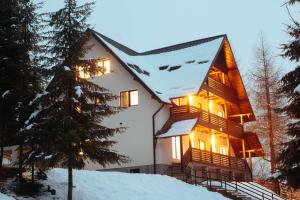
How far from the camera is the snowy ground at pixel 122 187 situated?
20.9 meters

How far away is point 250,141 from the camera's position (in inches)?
1752

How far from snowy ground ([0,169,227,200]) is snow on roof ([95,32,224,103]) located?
8982 mm

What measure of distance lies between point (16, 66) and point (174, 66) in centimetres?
2325

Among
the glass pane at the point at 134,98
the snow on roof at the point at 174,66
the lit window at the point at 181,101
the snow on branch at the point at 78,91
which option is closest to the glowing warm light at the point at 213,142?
the lit window at the point at 181,101

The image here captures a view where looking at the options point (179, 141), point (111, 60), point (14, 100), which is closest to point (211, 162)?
point (179, 141)

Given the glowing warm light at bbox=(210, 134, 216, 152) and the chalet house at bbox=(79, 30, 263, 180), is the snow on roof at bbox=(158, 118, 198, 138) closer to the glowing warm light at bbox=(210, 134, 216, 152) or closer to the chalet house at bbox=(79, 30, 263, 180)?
the chalet house at bbox=(79, 30, 263, 180)

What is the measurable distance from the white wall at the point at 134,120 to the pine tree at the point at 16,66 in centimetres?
1582

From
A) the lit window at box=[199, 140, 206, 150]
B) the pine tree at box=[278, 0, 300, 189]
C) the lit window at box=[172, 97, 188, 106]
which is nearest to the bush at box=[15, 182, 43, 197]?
the pine tree at box=[278, 0, 300, 189]

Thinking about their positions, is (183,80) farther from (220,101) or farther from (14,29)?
(14,29)

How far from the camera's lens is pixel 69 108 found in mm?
18422

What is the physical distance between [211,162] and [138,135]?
6.68 meters

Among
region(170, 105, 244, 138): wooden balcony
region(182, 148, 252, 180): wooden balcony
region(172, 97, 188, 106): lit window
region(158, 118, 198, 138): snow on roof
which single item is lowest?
region(182, 148, 252, 180): wooden balcony

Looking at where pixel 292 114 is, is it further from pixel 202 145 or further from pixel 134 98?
pixel 202 145

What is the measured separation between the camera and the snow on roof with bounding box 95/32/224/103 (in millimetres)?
36750
